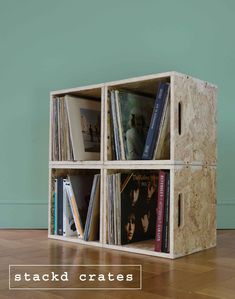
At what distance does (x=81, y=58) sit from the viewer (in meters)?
2.33

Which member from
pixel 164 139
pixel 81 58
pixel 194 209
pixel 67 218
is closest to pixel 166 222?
pixel 194 209

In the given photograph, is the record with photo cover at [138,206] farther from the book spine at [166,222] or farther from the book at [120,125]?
the book spine at [166,222]

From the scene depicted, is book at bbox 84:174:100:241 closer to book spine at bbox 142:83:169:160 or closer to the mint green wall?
book spine at bbox 142:83:169:160

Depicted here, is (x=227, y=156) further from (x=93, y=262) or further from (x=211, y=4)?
(x=93, y=262)

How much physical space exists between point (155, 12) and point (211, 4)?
0.30m

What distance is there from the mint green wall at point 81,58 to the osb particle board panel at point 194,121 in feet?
1.74

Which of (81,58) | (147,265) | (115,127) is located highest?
(81,58)

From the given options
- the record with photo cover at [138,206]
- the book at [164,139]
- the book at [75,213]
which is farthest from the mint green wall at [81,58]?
the book at [164,139]

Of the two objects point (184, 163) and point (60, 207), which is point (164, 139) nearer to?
point (184, 163)

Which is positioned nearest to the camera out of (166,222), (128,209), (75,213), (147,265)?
(147,265)

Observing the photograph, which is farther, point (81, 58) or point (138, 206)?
point (81, 58)

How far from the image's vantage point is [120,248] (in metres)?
1.66

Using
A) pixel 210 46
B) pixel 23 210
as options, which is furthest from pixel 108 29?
pixel 23 210

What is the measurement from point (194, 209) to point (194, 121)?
1.11ft
